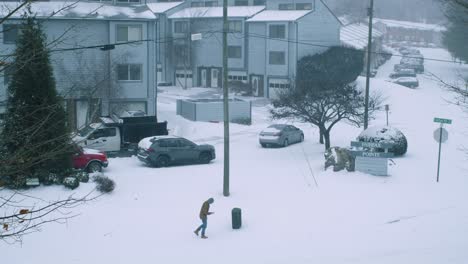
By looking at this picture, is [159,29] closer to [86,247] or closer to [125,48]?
[125,48]

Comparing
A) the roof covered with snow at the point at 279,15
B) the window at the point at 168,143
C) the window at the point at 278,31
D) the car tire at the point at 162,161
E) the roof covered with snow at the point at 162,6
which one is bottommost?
the car tire at the point at 162,161

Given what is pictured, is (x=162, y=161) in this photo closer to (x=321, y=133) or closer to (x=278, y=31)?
(x=321, y=133)

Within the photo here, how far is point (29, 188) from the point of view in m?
20.5

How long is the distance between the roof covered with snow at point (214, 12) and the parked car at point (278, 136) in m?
27.1

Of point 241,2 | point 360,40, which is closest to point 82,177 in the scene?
point 241,2

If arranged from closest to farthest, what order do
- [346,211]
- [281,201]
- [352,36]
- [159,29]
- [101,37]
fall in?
1. [346,211]
2. [281,201]
3. [101,37]
4. [159,29]
5. [352,36]

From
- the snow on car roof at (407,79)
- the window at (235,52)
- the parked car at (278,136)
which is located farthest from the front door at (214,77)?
the parked car at (278,136)

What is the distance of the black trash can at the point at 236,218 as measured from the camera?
1677 centimetres

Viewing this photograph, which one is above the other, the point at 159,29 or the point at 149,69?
the point at 159,29

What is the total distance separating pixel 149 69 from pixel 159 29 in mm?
25403

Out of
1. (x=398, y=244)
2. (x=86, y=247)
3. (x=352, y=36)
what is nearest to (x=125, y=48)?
(x=86, y=247)

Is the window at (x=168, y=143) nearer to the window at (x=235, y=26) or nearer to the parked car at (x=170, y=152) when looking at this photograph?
the parked car at (x=170, y=152)

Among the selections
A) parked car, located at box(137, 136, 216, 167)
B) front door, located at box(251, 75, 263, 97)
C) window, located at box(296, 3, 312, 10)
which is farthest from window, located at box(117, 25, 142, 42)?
window, located at box(296, 3, 312, 10)

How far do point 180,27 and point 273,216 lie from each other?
4506 cm
